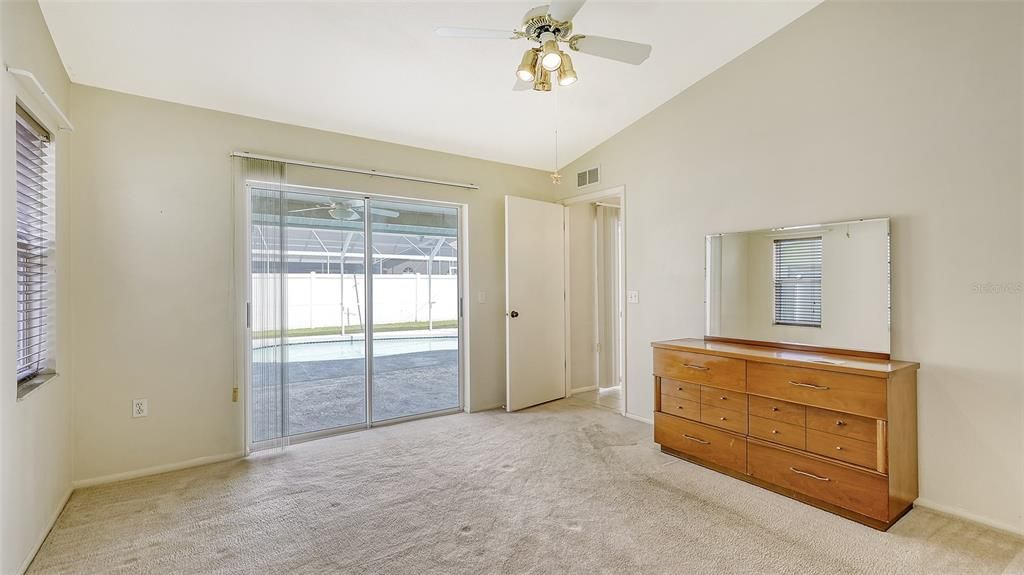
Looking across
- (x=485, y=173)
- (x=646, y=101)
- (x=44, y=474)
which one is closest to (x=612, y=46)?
(x=646, y=101)

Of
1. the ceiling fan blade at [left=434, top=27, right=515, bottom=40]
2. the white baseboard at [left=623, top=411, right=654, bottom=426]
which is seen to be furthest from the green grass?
the ceiling fan blade at [left=434, top=27, right=515, bottom=40]

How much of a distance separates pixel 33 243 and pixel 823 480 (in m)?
4.32

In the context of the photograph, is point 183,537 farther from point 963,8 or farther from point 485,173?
point 963,8

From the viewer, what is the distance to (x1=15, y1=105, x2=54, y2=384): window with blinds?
7.24ft

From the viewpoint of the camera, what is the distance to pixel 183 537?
2.27 metres

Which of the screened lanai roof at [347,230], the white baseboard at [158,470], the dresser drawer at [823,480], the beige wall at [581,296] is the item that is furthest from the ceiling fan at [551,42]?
the white baseboard at [158,470]

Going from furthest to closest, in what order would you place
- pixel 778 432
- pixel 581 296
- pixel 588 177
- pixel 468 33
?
1. pixel 581 296
2. pixel 588 177
3. pixel 778 432
4. pixel 468 33

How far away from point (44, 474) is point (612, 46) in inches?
140

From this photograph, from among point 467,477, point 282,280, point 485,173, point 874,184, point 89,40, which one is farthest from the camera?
point 485,173

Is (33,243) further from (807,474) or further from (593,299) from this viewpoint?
(593,299)

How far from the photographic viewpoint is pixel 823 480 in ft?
8.07

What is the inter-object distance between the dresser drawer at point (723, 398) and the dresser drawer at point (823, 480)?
9.1 inches

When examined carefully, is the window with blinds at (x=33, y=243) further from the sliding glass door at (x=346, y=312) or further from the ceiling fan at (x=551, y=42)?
the ceiling fan at (x=551, y=42)

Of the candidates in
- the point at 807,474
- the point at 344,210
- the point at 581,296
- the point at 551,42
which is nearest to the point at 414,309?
the point at 344,210
